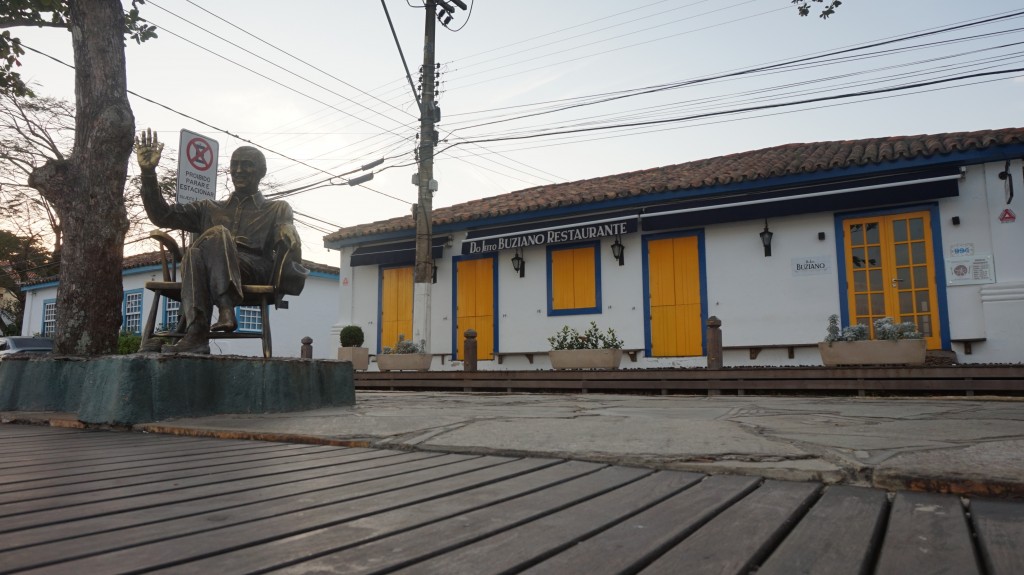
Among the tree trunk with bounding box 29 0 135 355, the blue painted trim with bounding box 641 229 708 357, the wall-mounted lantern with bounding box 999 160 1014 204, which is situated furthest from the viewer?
the blue painted trim with bounding box 641 229 708 357

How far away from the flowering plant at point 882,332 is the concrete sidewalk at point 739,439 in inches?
147

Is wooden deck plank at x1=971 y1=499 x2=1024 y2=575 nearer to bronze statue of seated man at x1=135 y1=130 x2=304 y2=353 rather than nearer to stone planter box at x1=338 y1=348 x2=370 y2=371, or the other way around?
bronze statue of seated man at x1=135 y1=130 x2=304 y2=353

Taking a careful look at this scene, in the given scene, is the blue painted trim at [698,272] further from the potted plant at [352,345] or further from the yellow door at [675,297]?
the potted plant at [352,345]

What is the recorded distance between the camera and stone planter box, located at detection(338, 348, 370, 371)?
12.0 meters

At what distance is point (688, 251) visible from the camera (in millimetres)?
10219

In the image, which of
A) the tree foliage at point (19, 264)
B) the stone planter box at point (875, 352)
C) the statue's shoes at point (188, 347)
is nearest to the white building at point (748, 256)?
the stone planter box at point (875, 352)

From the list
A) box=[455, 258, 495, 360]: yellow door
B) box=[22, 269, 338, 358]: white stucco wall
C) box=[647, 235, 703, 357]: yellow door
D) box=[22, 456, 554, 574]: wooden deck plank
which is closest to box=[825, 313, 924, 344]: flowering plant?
box=[647, 235, 703, 357]: yellow door

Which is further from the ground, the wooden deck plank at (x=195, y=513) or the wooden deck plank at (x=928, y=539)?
the wooden deck plank at (x=195, y=513)

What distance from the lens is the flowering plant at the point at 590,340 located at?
9.78 m

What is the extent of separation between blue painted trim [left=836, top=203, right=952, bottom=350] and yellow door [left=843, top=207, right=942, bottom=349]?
0.14 ft

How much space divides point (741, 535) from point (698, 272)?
9171 mm

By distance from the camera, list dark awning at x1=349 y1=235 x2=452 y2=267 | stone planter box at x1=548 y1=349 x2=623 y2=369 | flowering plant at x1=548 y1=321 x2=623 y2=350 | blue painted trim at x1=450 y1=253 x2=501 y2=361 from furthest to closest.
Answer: dark awning at x1=349 y1=235 x2=452 y2=267 < blue painted trim at x1=450 y1=253 x2=501 y2=361 < flowering plant at x1=548 y1=321 x2=623 y2=350 < stone planter box at x1=548 y1=349 x2=623 y2=369

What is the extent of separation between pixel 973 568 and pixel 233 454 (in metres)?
2.34

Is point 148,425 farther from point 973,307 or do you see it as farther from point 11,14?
point 973,307
